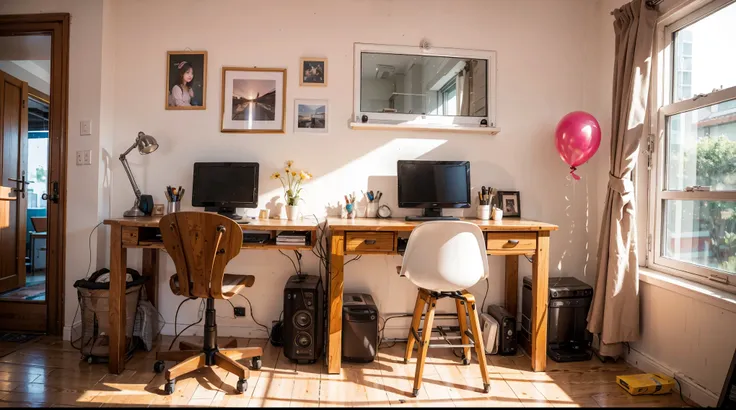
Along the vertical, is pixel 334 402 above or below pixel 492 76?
below

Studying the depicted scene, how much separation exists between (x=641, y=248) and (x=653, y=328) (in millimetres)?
521

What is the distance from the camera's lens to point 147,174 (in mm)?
2799

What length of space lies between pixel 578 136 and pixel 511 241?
2.94 feet

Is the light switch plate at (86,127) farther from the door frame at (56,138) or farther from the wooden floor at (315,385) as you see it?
the wooden floor at (315,385)

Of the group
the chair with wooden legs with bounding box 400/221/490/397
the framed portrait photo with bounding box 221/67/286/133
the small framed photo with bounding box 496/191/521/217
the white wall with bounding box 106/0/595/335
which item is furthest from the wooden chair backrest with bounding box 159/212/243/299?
the small framed photo with bounding box 496/191/521/217

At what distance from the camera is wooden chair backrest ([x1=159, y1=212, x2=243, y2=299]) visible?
195 centimetres

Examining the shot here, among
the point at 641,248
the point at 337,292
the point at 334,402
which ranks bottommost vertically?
the point at 334,402

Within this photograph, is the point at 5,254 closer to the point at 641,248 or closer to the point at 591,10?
the point at 641,248

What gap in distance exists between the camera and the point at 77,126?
269 cm

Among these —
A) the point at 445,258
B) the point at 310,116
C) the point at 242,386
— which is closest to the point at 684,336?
the point at 445,258

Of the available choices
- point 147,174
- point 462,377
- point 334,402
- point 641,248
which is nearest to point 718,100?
point 641,248

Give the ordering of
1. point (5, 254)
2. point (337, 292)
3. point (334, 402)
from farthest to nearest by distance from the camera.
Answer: point (5, 254), point (337, 292), point (334, 402)

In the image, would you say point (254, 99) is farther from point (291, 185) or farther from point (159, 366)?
point (159, 366)

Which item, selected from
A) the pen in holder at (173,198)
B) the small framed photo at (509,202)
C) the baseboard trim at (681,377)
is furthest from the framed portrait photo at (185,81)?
the baseboard trim at (681,377)
